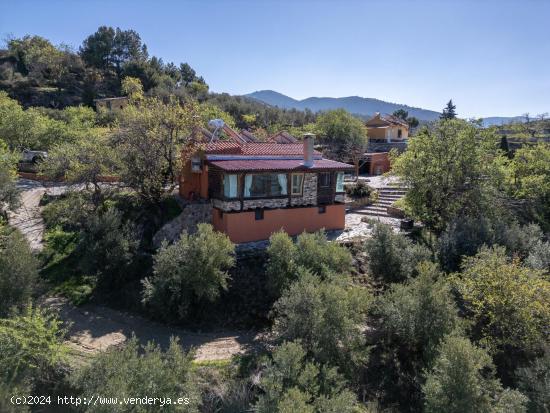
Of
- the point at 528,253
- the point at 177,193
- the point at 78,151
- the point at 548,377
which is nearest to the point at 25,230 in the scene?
the point at 78,151

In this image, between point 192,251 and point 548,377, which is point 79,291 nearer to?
point 192,251

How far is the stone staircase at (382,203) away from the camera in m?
26.3

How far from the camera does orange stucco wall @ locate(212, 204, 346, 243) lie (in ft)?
61.1

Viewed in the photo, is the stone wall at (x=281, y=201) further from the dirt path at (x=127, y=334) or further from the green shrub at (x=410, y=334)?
the green shrub at (x=410, y=334)

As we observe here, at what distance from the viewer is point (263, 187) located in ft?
63.3

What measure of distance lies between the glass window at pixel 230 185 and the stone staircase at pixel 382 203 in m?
11.4

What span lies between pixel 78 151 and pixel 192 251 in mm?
10388

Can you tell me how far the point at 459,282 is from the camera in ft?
44.5

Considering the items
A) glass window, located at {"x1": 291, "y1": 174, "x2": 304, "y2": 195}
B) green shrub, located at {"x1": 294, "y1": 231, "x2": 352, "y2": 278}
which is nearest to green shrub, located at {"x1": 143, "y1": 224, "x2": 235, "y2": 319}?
green shrub, located at {"x1": 294, "y1": 231, "x2": 352, "y2": 278}

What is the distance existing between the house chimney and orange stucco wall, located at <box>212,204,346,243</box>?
8.55 feet

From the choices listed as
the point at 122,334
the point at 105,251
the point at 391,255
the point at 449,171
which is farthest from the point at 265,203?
the point at 449,171

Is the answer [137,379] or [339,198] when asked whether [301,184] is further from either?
[137,379]

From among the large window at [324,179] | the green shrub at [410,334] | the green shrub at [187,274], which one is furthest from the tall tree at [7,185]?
the green shrub at [410,334]

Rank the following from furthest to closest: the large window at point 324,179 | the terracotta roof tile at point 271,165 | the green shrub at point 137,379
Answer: the large window at point 324,179 → the terracotta roof tile at point 271,165 → the green shrub at point 137,379
